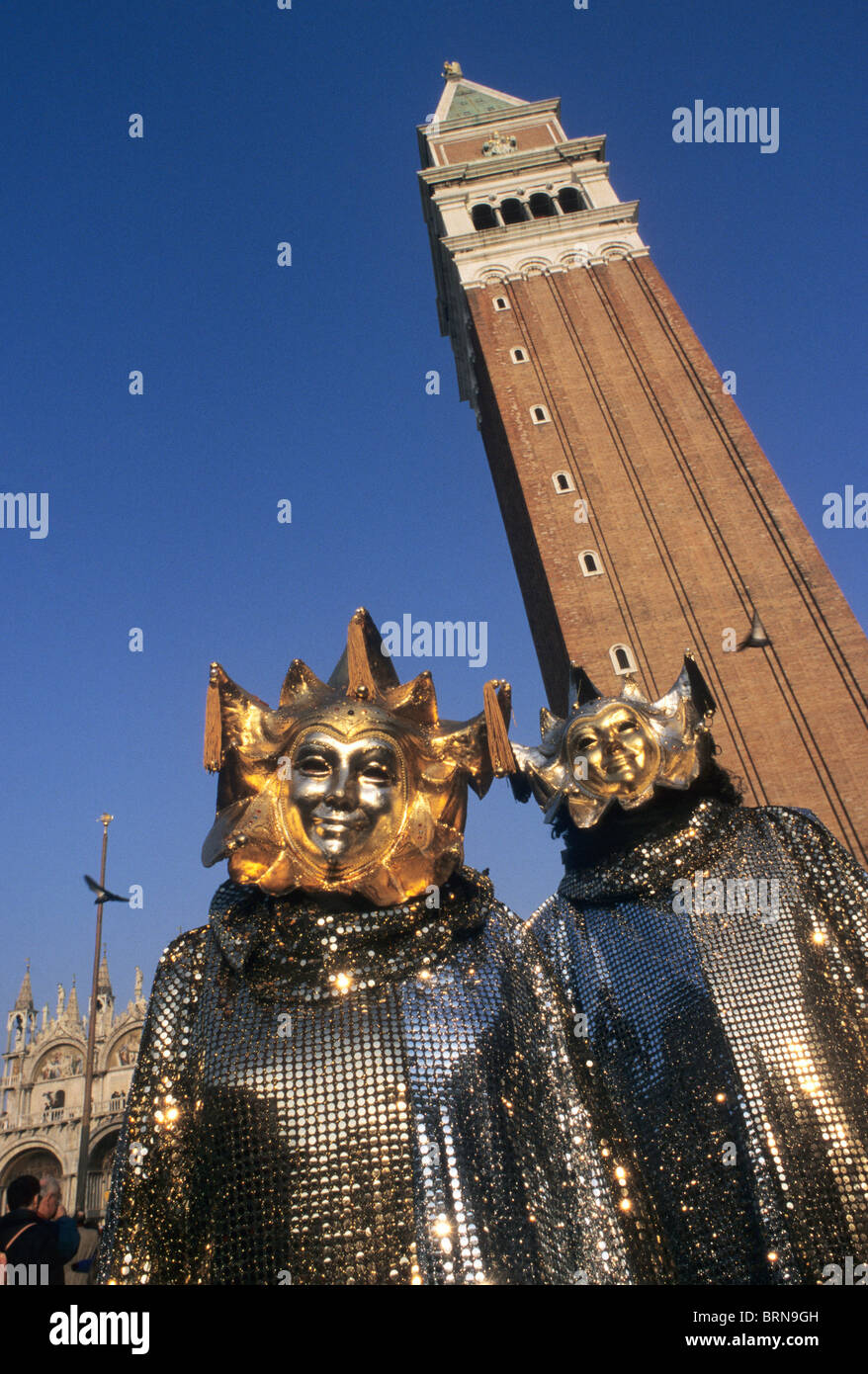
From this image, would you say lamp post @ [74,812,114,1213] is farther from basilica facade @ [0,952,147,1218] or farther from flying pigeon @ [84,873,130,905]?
basilica facade @ [0,952,147,1218]

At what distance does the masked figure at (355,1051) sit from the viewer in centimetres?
274

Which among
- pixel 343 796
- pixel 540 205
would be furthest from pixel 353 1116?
pixel 540 205

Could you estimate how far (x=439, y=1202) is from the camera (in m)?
2.74

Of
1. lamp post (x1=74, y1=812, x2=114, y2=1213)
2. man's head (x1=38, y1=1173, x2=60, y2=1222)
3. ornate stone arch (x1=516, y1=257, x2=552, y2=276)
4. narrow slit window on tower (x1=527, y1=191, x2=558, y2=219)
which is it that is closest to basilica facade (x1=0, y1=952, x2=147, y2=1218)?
lamp post (x1=74, y1=812, x2=114, y2=1213)

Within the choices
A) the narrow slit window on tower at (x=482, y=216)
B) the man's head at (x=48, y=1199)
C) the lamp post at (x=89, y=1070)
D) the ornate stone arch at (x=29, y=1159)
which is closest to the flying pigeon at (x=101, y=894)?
the lamp post at (x=89, y=1070)

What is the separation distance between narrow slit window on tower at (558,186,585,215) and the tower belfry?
0.10 m

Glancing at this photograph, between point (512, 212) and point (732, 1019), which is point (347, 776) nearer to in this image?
point (732, 1019)

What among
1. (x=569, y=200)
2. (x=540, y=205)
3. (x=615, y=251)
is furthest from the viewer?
(x=540, y=205)

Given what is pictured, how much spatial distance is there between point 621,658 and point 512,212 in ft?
60.4

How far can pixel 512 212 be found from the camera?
29438mm

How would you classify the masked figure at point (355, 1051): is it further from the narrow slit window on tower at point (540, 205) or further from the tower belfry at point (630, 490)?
the narrow slit window on tower at point (540, 205)

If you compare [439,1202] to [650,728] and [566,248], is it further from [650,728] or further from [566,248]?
[566,248]

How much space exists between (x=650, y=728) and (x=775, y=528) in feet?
58.7

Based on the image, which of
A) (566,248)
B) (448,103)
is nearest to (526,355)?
(566,248)
